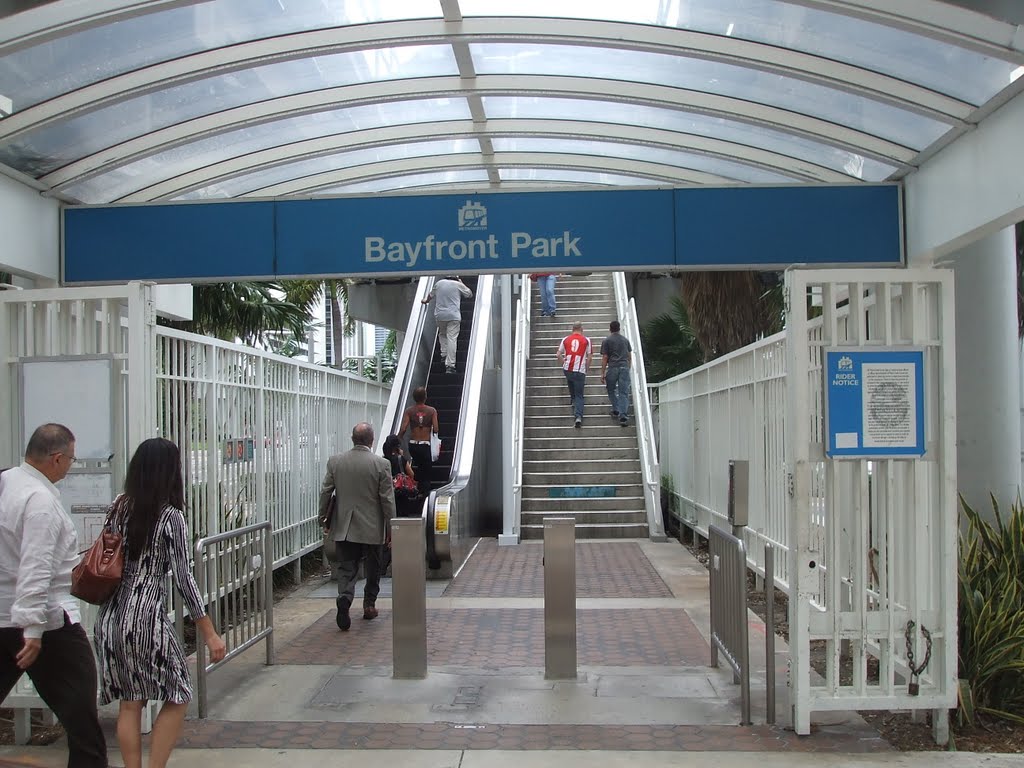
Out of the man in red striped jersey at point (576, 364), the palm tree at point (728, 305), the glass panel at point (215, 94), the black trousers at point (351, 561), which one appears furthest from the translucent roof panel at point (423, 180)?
the man in red striped jersey at point (576, 364)

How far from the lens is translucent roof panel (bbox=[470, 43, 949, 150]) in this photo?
607cm

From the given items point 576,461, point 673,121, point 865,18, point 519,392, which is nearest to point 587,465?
point 576,461

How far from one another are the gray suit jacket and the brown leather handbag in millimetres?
4143

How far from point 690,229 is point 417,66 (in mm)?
1989

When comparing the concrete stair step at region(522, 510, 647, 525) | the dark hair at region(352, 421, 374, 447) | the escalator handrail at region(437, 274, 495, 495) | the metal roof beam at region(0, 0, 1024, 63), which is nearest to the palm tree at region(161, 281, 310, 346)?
the escalator handrail at region(437, 274, 495, 495)

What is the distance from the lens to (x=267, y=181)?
789cm

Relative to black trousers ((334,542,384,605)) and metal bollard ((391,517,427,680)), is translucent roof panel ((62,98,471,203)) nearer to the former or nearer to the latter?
metal bollard ((391,517,427,680))

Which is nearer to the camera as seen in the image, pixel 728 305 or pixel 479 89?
pixel 479 89

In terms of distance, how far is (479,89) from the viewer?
21.6 feet

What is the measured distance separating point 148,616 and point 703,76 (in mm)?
4402

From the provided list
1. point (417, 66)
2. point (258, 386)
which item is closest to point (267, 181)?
point (417, 66)

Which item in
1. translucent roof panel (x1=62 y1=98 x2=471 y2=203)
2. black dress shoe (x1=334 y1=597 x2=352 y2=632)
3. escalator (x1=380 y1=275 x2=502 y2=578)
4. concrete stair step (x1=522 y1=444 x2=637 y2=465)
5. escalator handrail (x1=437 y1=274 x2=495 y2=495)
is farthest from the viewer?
concrete stair step (x1=522 y1=444 x2=637 y2=465)

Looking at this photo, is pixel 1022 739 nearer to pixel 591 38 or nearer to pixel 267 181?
pixel 591 38

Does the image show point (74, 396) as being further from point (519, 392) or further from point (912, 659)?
point (519, 392)
